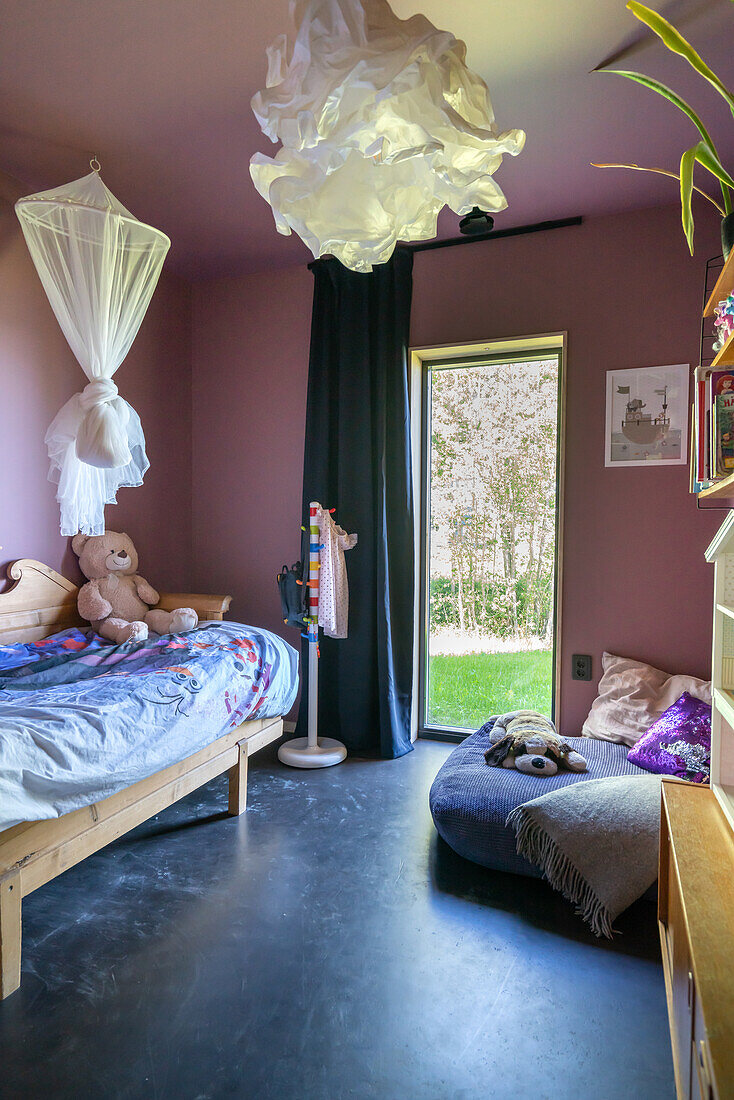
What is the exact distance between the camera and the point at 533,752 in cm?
259

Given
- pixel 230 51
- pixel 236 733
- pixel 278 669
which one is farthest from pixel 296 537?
pixel 230 51

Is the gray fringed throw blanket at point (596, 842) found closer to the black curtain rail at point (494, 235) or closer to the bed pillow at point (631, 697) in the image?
the bed pillow at point (631, 697)

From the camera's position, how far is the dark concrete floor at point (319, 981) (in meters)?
1.41

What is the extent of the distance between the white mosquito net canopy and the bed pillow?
233 cm

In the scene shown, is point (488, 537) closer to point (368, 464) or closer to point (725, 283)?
point (368, 464)

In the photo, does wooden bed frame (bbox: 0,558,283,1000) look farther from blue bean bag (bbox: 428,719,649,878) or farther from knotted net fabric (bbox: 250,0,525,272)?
knotted net fabric (bbox: 250,0,525,272)

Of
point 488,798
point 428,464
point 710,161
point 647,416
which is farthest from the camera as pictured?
point 428,464

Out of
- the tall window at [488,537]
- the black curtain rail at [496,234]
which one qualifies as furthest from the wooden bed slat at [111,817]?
the black curtain rail at [496,234]

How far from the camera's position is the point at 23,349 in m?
2.97

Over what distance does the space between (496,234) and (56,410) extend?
231 cm

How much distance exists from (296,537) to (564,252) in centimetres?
203

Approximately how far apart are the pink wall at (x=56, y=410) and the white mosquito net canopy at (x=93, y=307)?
25 centimetres

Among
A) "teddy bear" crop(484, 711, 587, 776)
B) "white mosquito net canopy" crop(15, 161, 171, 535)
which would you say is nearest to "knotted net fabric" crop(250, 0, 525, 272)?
"white mosquito net canopy" crop(15, 161, 171, 535)

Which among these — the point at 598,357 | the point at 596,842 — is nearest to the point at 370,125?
the point at 596,842
